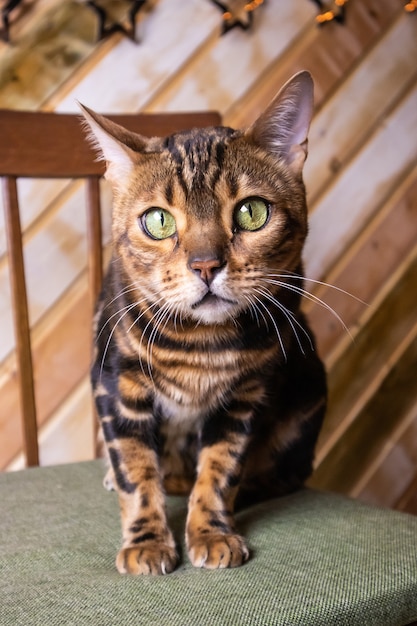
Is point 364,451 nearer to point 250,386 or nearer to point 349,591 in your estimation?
point 250,386

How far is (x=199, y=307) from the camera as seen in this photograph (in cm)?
74

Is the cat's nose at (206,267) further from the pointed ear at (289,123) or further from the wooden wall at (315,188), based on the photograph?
the wooden wall at (315,188)

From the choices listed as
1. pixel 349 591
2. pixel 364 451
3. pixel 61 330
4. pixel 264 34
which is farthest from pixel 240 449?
pixel 264 34

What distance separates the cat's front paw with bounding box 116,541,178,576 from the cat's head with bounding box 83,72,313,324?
0.84 ft

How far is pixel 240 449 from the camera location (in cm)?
82

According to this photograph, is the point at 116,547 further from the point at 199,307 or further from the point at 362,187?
the point at 362,187

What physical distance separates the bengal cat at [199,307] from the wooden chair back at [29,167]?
195 millimetres

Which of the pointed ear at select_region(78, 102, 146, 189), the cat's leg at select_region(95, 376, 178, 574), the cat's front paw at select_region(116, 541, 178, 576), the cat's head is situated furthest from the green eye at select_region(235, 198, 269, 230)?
the cat's front paw at select_region(116, 541, 178, 576)

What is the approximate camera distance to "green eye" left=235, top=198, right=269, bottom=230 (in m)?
0.76

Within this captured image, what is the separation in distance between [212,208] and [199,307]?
111mm

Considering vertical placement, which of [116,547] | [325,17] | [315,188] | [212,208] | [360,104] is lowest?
[116,547]

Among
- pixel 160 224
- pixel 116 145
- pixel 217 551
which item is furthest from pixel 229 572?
pixel 116 145

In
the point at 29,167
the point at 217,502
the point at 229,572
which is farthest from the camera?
the point at 29,167

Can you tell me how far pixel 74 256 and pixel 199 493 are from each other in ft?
2.07
